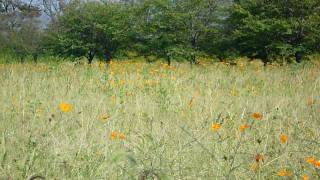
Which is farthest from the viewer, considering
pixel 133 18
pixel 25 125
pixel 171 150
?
pixel 133 18

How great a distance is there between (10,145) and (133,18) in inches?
708

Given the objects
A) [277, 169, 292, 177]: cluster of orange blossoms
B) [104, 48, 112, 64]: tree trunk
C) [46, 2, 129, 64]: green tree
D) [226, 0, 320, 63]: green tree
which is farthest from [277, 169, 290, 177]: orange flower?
[104, 48, 112, 64]: tree trunk

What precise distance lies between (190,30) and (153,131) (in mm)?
16078

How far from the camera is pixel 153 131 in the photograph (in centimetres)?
319

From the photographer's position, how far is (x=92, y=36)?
21.2 m

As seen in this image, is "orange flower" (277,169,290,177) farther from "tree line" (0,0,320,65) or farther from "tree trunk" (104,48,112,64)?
"tree trunk" (104,48,112,64)

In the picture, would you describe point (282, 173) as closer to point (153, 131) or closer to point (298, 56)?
point (153, 131)

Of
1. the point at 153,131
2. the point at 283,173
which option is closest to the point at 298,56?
the point at 153,131

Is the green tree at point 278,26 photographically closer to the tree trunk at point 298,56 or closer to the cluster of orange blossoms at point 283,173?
the tree trunk at point 298,56

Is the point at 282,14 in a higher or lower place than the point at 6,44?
higher

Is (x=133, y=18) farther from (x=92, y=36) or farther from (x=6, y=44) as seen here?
(x=6, y=44)

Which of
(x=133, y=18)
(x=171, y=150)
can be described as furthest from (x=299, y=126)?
(x=133, y=18)

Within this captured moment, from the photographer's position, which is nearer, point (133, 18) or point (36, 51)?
point (133, 18)

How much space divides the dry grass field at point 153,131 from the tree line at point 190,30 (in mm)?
10452
